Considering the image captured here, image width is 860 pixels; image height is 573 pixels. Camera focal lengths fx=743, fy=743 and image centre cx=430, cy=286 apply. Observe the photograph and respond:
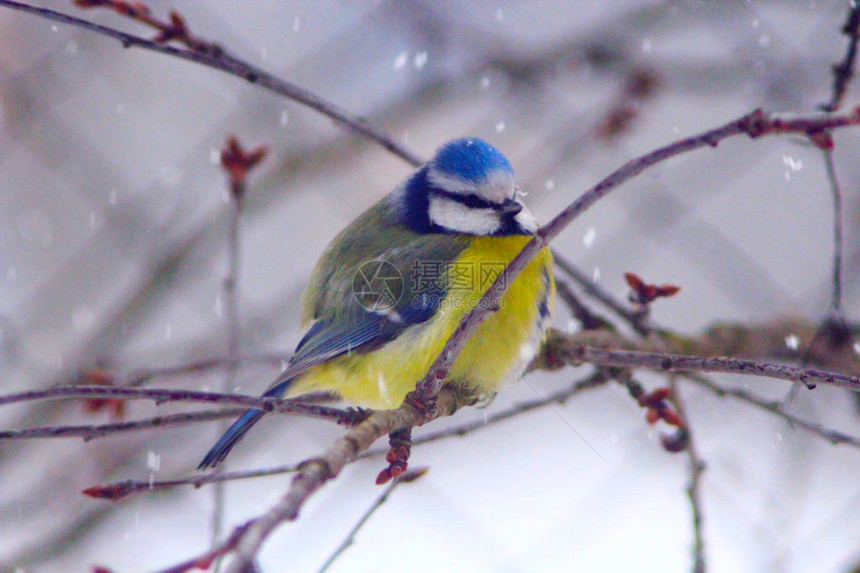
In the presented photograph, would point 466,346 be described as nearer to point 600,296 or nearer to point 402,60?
point 600,296

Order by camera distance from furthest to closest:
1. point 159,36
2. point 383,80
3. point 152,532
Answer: point 383,80, point 152,532, point 159,36

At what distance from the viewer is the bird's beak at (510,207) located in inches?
94.7

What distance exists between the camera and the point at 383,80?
4020 millimetres

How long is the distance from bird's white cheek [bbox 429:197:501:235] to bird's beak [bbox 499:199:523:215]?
44 mm

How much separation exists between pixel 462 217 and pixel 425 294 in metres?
0.34

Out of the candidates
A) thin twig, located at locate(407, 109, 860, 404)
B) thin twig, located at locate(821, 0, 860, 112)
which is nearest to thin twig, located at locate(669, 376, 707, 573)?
thin twig, located at locate(407, 109, 860, 404)

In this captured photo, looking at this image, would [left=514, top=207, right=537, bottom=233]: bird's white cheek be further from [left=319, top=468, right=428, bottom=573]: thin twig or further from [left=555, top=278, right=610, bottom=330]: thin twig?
[left=319, top=468, right=428, bottom=573]: thin twig

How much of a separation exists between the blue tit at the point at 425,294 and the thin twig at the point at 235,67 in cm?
31

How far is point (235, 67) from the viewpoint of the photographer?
1.74 meters

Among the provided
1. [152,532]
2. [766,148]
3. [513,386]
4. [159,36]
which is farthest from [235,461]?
[766,148]

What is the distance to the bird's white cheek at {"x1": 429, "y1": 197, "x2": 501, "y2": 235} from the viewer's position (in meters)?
2.51

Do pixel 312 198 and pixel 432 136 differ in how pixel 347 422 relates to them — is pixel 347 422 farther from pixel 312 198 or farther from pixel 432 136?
pixel 312 198

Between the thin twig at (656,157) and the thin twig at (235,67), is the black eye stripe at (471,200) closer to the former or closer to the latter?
the thin twig at (235,67)

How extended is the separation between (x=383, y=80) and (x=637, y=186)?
4.81 feet
